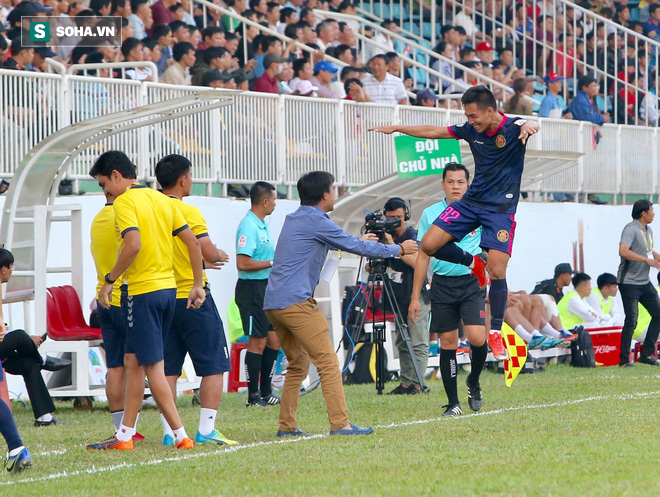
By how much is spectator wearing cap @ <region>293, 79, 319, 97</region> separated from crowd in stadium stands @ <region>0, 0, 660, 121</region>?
23 mm

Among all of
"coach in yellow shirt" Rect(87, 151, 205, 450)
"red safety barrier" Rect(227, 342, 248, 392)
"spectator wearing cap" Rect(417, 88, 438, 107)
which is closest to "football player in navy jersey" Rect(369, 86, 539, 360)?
"coach in yellow shirt" Rect(87, 151, 205, 450)

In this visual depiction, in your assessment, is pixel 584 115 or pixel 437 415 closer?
pixel 437 415

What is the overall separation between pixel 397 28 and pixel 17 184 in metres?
13.5

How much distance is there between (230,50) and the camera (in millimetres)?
17688

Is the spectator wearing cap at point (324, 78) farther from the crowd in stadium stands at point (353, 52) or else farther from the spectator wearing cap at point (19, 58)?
the spectator wearing cap at point (19, 58)

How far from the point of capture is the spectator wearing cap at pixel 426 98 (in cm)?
1913

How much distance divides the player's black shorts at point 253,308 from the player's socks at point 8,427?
484 centimetres

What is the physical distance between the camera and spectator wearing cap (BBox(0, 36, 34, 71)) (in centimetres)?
1371

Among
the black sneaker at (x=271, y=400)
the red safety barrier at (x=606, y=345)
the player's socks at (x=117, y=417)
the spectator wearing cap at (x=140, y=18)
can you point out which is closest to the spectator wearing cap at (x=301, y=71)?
the spectator wearing cap at (x=140, y=18)

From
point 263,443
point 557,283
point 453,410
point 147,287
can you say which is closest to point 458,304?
point 453,410

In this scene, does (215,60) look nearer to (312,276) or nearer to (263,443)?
(312,276)

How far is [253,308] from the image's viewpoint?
11.4m

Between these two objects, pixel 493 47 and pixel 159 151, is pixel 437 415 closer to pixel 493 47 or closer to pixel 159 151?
pixel 159 151

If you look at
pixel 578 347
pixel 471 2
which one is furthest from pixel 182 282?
pixel 471 2
